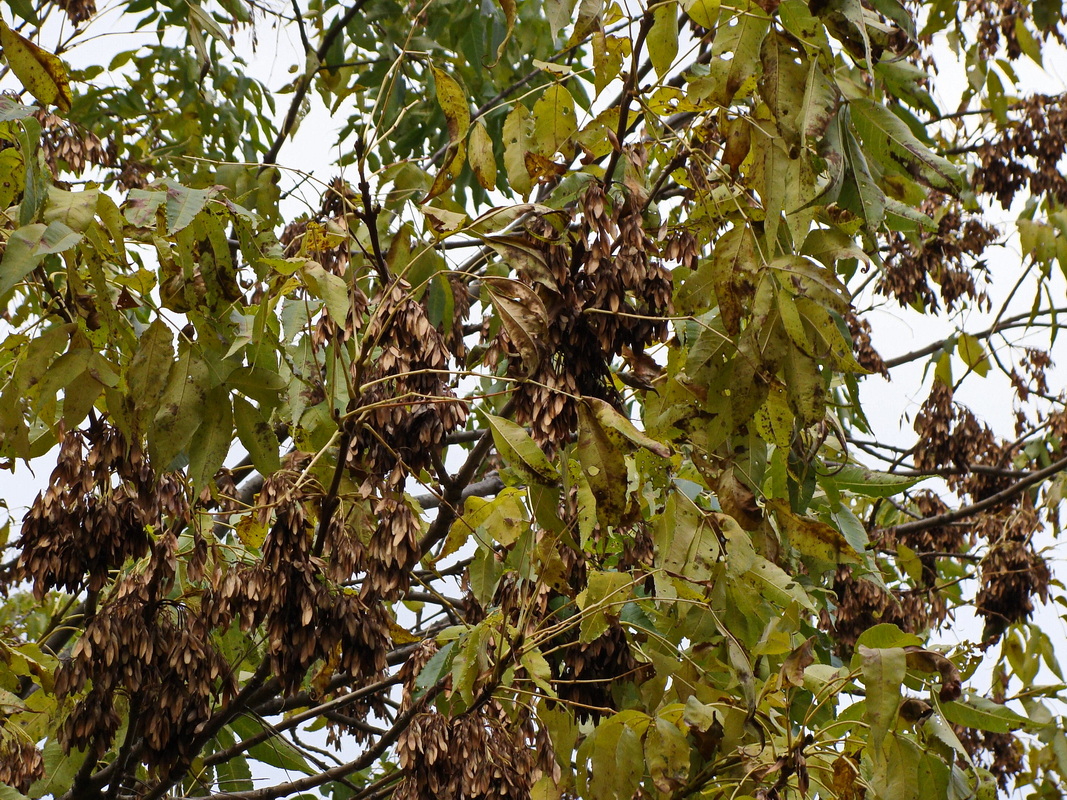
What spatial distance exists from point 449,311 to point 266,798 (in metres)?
1.19

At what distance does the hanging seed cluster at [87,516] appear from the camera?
63.2 inches

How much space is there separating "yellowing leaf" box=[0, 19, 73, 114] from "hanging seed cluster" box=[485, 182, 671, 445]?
614 millimetres

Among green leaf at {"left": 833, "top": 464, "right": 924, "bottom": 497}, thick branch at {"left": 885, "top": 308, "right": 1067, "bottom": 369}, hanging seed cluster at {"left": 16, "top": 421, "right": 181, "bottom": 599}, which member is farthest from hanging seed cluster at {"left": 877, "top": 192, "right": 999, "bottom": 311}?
hanging seed cluster at {"left": 16, "top": 421, "right": 181, "bottom": 599}

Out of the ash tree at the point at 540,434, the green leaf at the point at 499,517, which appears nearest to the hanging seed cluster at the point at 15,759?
the ash tree at the point at 540,434

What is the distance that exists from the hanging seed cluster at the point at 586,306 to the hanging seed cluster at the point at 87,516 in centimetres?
63

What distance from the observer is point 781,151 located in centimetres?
122

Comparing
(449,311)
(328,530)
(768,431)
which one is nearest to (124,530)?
(328,530)

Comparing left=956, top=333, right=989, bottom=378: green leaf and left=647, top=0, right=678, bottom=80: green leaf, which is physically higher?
left=956, top=333, right=989, bottom=378: green leaf

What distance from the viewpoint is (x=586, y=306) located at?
1.42 meters

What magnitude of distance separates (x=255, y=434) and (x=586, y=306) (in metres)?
0.49

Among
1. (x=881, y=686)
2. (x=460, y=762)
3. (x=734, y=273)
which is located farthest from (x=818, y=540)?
(x=460, y=762)

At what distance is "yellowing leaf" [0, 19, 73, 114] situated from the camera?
1225mm

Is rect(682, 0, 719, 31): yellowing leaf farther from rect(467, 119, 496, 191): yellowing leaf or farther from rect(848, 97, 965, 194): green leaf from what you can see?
rect(467, 119, 496, 191): yellowing leaf

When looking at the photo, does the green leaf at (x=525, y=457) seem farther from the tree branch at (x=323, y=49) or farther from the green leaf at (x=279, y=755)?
the tree branch at (x=323, y=49)
